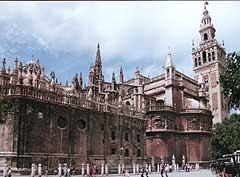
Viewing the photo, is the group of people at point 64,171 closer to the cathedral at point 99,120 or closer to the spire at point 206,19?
the cathedral at point 99,120

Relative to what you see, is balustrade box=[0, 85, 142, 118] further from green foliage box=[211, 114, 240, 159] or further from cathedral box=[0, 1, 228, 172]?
green foliage box=[211, 114, 240, 159]

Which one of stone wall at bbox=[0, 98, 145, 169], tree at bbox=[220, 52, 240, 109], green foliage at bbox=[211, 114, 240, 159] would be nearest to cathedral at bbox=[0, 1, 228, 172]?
stone wall at bbox=[0, 98, 145, 169]

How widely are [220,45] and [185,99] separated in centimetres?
2771

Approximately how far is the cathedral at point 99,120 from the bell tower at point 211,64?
725 mm

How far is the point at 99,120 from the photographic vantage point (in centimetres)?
3834

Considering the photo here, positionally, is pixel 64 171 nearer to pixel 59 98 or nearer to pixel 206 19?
pixel 59 98

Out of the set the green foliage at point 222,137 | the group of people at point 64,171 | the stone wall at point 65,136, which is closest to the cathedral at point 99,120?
the stone wall at point 65,136

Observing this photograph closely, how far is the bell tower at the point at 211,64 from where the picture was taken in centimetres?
7562

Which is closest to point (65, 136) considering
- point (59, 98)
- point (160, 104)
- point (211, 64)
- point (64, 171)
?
point (59, 98)

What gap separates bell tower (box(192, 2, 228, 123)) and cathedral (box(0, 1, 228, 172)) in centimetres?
72

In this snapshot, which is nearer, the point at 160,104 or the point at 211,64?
the point at 160,104

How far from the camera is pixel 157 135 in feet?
175

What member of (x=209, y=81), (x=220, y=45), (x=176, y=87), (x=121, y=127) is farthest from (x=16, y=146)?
(x=220, y=45)

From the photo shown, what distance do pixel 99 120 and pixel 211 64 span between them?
4820 cm
